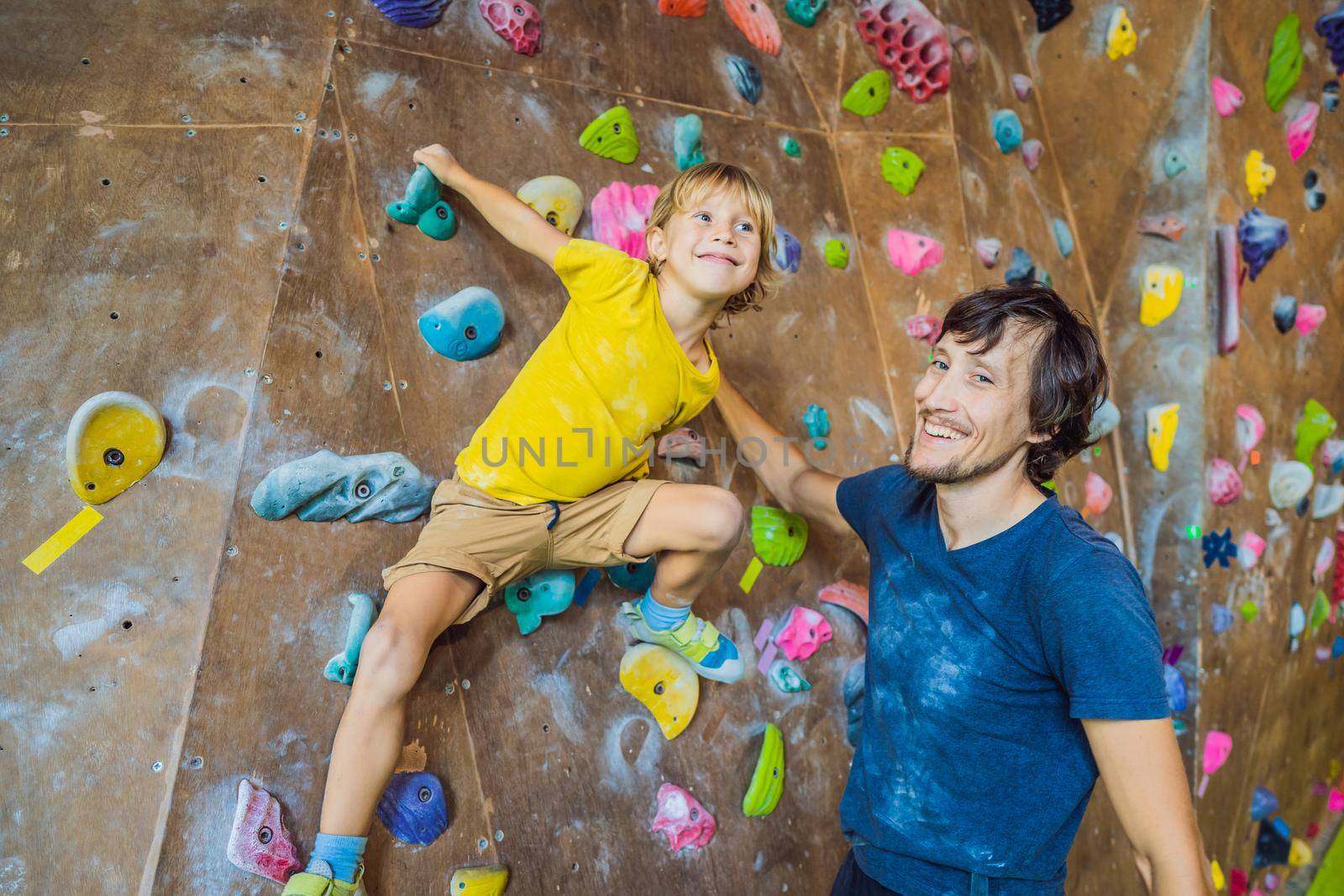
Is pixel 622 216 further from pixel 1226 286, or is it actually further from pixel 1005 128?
pixel 1226 286

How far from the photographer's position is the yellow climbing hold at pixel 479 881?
1.84 metres

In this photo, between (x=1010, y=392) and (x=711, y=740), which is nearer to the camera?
(x=1010, y=392)

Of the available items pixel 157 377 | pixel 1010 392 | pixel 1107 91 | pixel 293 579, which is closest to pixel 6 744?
pixel 293 579

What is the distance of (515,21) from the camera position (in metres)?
2.20

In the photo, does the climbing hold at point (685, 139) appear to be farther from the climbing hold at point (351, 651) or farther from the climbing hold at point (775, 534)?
the climbing hold at point (351, 651)

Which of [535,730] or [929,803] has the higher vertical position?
[929,803]

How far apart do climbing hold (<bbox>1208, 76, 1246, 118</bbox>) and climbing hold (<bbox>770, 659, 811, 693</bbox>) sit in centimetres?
242

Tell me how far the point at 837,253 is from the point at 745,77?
502 millimetres

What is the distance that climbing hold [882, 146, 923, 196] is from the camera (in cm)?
284

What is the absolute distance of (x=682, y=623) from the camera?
6.59 feet

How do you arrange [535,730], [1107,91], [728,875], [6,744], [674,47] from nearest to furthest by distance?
[6,744] < [535,730] < [728,875] < [674,47] < [1107,91]

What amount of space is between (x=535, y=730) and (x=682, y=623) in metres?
0.35

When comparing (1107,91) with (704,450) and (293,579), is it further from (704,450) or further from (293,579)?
(293,579)

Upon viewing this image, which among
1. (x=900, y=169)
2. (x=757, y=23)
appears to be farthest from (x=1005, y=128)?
(x=757, y=23)
